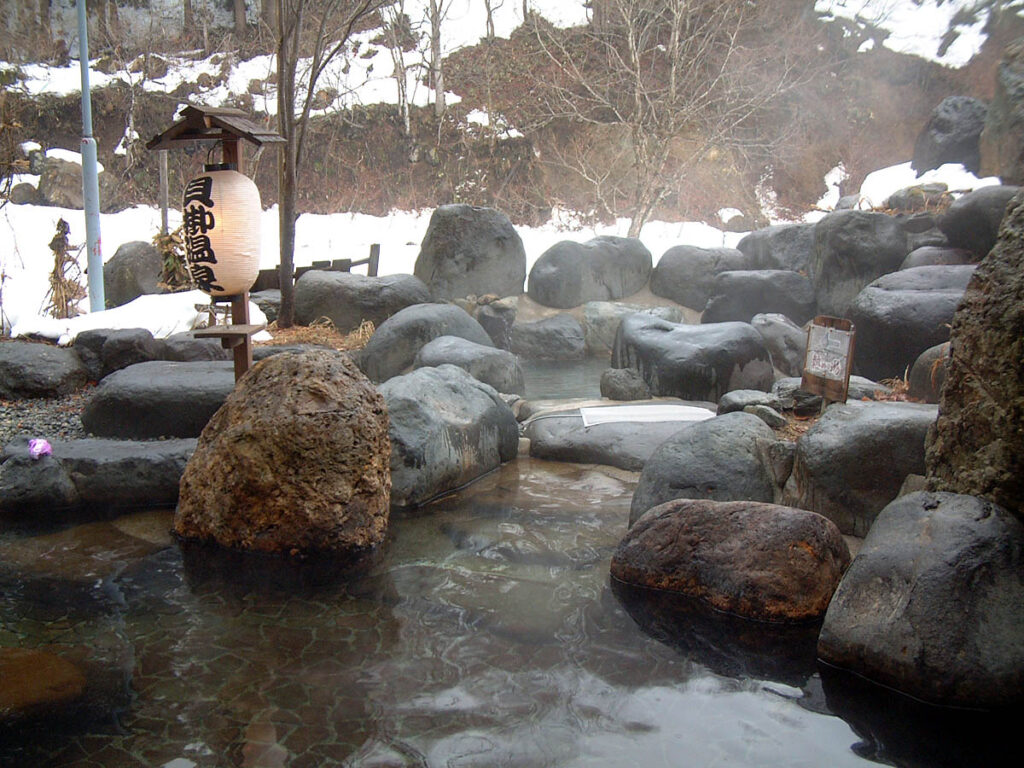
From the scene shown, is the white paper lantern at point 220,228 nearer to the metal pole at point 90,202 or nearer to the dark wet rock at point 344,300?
the dark wet rock at point 344,300

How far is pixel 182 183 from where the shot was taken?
791 inches

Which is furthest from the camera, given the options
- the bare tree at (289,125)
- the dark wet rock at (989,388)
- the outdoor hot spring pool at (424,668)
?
the bare tree at (289,125)

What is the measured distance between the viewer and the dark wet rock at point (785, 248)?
482 inches

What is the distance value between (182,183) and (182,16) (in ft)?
19.8

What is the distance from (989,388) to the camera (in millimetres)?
3457

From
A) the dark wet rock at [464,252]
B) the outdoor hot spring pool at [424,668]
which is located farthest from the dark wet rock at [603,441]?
the dark wet rock at [464,252]

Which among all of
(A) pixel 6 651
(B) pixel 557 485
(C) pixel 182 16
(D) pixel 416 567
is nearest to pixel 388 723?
(D) pixel 416 567

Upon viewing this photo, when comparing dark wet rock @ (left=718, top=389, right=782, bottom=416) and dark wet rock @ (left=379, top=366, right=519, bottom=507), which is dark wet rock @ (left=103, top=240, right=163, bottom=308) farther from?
dark wet rock @ (left=718, top=389, right=782, bottom=416)

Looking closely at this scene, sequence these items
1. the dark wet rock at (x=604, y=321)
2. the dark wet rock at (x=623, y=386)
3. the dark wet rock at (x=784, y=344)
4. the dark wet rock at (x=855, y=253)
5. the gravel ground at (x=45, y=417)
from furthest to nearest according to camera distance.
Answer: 1. the dark wet rock at (x=604, y=321)
2. the dark wet rock at (x=855, y=253)
3. the dark wet rock at (x=784, y=344)
4. the dark wet rock at (x=623, y=386)
5. the gravel ground at (x=45, y=417)

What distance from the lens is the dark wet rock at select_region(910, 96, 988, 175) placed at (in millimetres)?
14109

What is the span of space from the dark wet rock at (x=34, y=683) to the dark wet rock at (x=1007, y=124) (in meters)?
13.7

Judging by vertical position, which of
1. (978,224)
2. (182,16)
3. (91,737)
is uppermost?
(182,16)

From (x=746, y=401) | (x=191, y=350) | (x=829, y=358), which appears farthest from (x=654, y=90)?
(x=829, y=358)

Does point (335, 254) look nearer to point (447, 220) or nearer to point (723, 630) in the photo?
point (447, 220)
